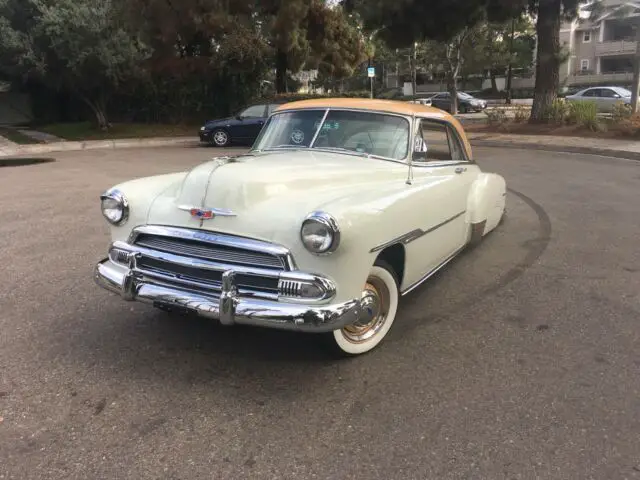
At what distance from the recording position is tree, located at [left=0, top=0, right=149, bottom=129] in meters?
19.2

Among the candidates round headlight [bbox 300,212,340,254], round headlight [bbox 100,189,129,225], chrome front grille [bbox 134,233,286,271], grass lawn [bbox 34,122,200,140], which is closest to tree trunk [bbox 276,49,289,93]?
grass lawn [bbox 34,122,200,140]

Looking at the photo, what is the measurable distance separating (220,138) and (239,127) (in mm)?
904

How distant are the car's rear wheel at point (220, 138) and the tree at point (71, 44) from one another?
4.55m

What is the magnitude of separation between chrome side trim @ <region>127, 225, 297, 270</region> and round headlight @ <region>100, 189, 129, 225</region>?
0.18m

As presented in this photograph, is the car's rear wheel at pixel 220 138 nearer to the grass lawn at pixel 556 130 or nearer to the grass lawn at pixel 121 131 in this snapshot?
the grass lawn at pixel 121 131

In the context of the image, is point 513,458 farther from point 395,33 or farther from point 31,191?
point 395,33

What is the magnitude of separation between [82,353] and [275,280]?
1521mm

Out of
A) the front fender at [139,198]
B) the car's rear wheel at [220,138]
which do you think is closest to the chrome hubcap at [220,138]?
the car's rear wheel at [220,138]

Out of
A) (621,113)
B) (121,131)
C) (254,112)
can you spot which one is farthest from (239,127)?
(621,113)

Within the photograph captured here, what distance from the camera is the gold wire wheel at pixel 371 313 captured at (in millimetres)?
3545

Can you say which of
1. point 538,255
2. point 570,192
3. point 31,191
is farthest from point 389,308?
point 31,191

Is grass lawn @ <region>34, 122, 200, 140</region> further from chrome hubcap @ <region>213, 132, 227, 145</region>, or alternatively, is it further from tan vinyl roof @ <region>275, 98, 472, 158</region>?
tan vinyl roof @ <region>275, 98, 472, 158</region>

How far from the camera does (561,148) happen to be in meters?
15.9

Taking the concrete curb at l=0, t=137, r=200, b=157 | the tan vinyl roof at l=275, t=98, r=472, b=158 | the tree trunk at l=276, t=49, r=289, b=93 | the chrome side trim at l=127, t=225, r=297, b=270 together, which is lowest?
the concrete curb at l=0, t=137, r=200, b=157
